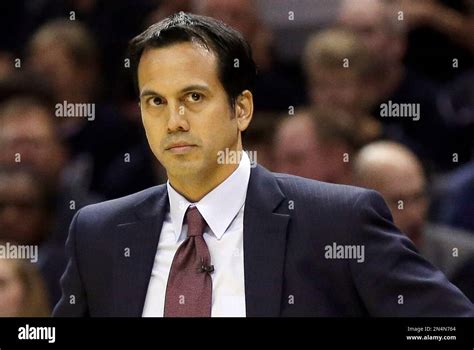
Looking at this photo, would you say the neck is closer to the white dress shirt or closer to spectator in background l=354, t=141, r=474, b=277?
the white dress shirt

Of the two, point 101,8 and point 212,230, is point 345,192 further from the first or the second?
point 101,8

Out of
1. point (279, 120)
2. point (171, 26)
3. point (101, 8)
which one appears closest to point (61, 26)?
point (101, 8)

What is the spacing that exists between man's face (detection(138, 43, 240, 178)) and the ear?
1.7 inches

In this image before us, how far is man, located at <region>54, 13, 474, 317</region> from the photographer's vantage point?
1742mm

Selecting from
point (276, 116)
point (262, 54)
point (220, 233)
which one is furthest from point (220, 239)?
point (262, 54)

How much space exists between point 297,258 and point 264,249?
0.07m

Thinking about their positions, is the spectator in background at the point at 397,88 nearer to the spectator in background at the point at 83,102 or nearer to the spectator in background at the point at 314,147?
the spectator in background at the point at 314,147

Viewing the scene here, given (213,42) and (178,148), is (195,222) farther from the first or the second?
(213,42)

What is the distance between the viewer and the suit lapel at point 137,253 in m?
1.80

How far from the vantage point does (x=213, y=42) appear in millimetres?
1806

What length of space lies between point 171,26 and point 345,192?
1.52 feet

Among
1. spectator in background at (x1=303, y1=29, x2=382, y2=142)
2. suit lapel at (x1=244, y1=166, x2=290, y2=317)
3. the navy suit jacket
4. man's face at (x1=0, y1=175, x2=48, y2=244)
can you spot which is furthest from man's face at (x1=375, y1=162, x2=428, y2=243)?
man's face at (x1=0, y1=175, x2=48, y2=244)
